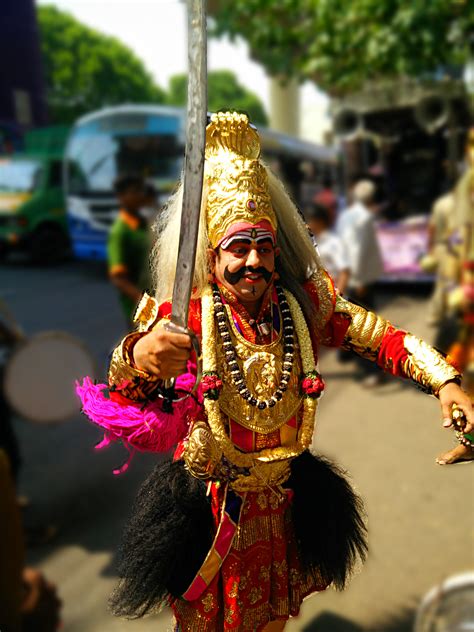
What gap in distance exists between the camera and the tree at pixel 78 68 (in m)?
37.2

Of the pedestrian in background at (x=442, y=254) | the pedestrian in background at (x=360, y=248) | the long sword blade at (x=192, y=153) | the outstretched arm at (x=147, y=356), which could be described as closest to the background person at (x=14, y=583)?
the outstretched arm at (x=147, y=356)

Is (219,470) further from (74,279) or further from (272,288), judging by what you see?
(74,279)

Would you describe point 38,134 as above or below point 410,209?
above

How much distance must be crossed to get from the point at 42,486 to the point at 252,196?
3298 mm

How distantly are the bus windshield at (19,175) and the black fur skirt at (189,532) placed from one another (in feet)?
43.0

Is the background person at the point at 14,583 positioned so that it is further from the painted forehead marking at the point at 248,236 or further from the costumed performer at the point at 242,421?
the painted forehead marking at the point at 248,236

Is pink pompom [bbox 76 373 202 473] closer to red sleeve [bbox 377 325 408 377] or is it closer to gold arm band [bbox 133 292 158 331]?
gold arm band [bbox 133 292 158 331]

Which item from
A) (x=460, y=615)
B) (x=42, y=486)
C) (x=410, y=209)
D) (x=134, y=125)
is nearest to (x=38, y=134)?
(x=134, y=125)

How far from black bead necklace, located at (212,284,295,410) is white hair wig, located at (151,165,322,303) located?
0.08 m

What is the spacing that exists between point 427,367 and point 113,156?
10.8m

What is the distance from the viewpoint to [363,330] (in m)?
1.66

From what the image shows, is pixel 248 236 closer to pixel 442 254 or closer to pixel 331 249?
pixel 331 249

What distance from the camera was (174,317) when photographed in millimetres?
1175

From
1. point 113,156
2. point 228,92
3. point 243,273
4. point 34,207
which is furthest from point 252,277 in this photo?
point 228,92
